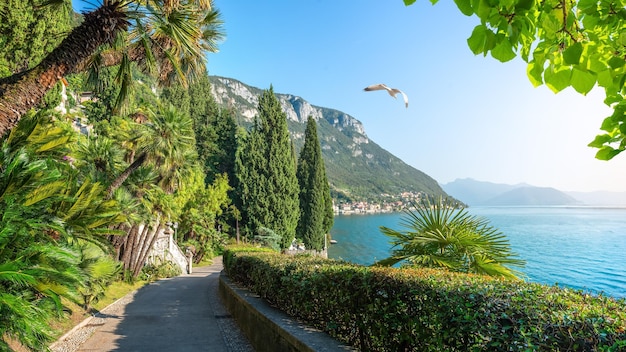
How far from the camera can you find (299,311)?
520 centimetres

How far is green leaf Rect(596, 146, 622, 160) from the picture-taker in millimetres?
1691

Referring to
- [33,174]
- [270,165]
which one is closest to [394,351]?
[33,174]

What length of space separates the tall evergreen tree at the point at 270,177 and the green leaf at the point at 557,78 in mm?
34457

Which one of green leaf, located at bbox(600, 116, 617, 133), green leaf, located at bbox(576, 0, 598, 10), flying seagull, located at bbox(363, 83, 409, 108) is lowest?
green leaf, located at bbox(600, 116, 617, 133)

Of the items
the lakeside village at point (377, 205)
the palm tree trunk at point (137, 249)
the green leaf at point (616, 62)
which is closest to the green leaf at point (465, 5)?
the green leaf at point (616, 62)

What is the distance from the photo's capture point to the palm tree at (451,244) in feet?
17.0

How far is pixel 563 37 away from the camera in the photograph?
143cm

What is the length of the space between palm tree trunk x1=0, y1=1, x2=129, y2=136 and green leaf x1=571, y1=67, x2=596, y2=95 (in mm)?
5893

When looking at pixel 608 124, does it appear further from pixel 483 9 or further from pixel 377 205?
pixel 377 205

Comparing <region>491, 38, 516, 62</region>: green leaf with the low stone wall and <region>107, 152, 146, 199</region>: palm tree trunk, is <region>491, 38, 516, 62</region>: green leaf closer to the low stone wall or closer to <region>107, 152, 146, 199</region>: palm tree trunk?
the low stone wall

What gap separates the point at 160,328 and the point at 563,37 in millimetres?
9055

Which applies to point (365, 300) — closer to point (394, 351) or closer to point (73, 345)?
point (394, 351)

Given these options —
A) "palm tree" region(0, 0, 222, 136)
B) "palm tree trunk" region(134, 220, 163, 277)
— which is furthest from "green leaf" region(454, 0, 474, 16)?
"palm tree trunk" region(134, 220, 163, 277)

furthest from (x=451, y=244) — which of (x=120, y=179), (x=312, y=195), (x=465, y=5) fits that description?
(x=312, y=195)
